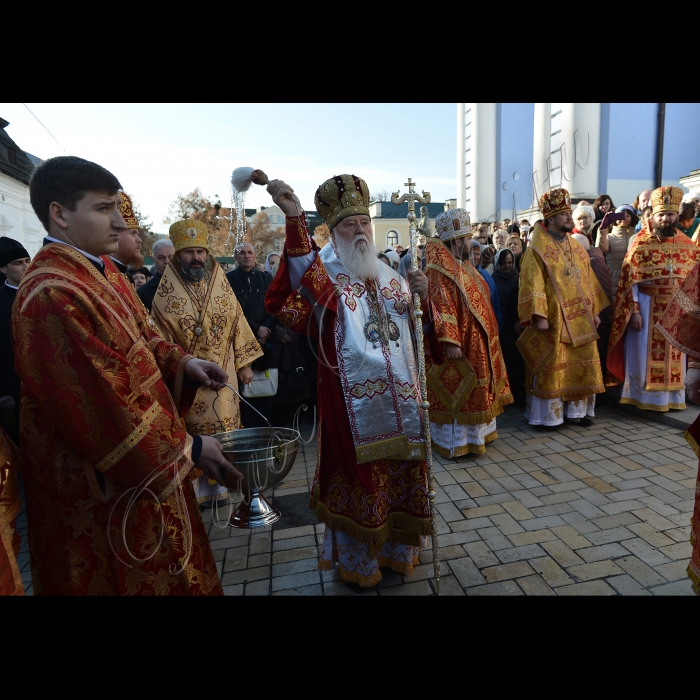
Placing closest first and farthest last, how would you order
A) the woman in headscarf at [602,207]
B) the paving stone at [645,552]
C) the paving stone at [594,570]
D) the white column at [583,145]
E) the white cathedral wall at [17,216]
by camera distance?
the paving stone at [594,570], the paving stone at [645,552], the white cathedral wall at [17,216], the woman in headscarf at [602,207], the white column at [583,145]

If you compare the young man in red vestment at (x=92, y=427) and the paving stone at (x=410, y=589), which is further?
the paving stone at (x=410, y=589)

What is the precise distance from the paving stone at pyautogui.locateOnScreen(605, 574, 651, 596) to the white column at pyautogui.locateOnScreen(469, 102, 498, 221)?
20.8 m

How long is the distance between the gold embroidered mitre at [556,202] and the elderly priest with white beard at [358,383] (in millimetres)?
3280

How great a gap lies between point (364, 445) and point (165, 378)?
111 cm

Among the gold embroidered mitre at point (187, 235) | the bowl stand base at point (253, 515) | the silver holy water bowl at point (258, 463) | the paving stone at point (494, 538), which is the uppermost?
the gold embroidered mitre at point (187, 235)

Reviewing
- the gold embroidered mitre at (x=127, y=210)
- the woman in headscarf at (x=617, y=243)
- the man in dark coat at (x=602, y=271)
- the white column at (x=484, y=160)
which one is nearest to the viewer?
the gold embroidered mitre at (x=127, y=210)

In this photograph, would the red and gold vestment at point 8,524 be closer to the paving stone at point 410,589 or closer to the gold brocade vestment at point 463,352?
the paving stone at point 410,589

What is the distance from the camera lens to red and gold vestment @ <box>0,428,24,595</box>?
147cm

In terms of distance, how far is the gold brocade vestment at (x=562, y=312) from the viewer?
17.9ft

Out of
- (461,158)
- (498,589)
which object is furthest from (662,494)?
(461,158)

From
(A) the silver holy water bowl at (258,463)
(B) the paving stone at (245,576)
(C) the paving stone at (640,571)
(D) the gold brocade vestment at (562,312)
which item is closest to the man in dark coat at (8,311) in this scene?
(B) the paving stone at (245,576)

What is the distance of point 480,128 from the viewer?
73.1 ft

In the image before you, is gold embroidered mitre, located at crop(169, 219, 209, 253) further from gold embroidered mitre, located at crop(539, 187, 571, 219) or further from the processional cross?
gold embroidered mitre, located at crop(539, 187, 571, 219)

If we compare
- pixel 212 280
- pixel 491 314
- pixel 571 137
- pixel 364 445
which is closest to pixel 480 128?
pixel 571 137
